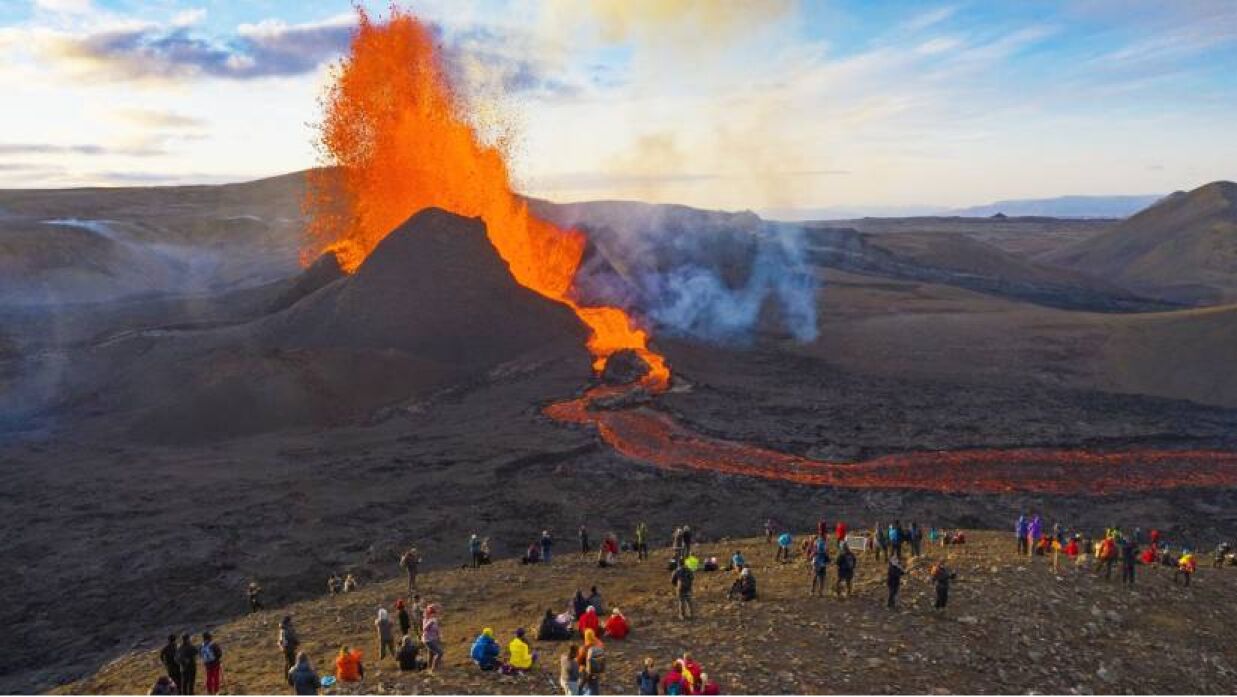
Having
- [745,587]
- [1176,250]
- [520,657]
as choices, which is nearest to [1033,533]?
[745,587]

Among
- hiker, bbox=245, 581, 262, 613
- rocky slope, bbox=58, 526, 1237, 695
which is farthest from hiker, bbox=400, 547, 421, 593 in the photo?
hiker, bbox=245, 581, 262, 613

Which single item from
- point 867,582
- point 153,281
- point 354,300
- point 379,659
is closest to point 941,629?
point 867,582

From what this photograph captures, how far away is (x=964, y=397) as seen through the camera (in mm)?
51750

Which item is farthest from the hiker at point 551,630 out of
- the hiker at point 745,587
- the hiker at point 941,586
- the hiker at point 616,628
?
the hiker at point 941,586

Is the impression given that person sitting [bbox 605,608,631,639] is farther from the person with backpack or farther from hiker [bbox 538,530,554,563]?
hiker [bbox 538,530,554,563]

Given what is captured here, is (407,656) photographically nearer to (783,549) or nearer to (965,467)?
(783,549)

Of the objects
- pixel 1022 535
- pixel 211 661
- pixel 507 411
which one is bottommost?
pixel 507 411

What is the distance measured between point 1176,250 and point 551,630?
140 metres

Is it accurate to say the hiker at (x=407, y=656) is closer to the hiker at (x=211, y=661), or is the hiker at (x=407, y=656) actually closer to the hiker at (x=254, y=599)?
the hiker at (x=211, y=661)

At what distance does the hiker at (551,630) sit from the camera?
57.8 feet

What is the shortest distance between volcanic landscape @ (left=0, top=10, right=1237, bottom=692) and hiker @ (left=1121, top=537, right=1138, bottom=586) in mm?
14116

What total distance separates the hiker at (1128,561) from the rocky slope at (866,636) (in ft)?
1.20

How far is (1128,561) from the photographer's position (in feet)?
66.3

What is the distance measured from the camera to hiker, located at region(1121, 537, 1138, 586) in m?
20.1
